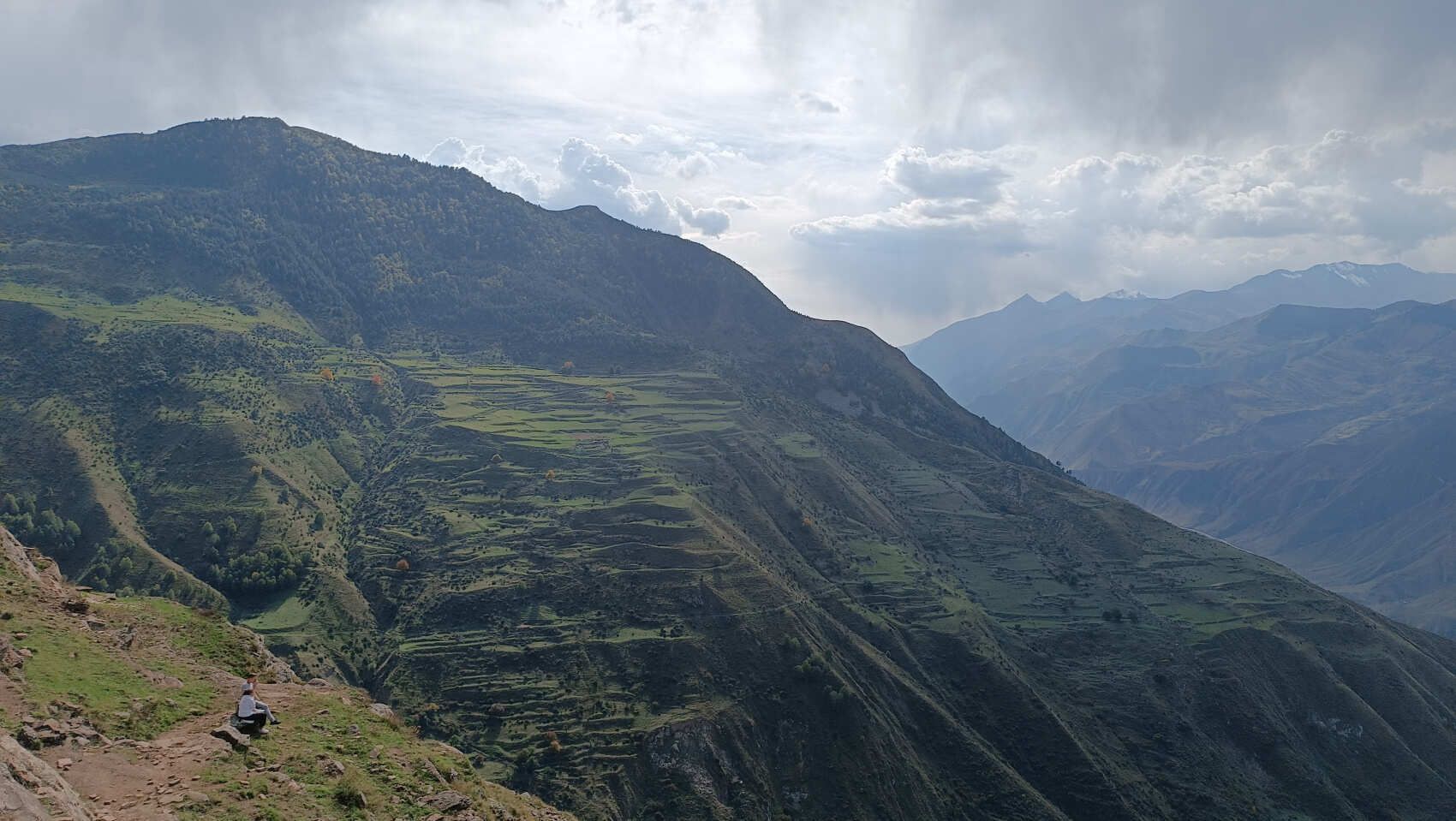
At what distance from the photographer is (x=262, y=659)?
61.7m

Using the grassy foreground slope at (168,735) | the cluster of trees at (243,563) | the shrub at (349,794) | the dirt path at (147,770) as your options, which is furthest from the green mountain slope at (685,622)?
the dirt path at (147,770)

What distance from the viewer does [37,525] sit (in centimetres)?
13300

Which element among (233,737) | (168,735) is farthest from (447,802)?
(168,735)

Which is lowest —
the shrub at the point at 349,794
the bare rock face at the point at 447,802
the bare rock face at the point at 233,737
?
the bare rock face at the point at 447,802

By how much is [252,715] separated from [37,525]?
120374mm

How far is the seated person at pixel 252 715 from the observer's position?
43531mm

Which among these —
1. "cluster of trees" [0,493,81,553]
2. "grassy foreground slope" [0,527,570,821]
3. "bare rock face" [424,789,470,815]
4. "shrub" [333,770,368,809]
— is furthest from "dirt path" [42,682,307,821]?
"cluster of trees" [0,493,81,553]

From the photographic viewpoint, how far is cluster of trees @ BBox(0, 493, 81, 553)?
13012 cm

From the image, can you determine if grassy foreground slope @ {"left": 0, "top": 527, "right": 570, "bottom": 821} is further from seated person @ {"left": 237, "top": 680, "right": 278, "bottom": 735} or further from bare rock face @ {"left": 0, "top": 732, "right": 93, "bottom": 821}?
seated person @ {"left": 237, "top": 680, "right": 278, "bottom": 735}

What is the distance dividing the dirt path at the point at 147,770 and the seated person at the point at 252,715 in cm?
160

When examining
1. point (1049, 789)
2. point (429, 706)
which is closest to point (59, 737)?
point (429, 706)

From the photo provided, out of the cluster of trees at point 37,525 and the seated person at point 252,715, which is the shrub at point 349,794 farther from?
the cluster of trees at point 37,525

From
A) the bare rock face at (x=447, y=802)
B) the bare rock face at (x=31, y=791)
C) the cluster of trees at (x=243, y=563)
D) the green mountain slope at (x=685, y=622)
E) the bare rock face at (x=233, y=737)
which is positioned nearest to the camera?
the bare rock face at (x=31, y=791)

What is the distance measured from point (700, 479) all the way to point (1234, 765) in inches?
4181
